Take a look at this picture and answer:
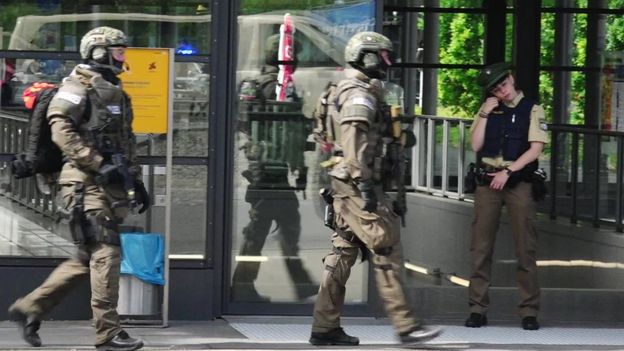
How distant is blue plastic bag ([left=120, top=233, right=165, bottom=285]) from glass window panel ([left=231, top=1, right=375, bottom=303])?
0.81 m

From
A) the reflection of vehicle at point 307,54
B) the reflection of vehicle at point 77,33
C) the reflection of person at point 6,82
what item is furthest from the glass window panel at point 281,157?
the reflection of person at point 6,82

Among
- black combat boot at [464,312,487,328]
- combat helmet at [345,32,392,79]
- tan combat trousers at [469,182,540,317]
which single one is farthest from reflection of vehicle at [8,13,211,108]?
black combat boot at [464,312,487,328]

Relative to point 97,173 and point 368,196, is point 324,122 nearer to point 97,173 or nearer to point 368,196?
point 368,196

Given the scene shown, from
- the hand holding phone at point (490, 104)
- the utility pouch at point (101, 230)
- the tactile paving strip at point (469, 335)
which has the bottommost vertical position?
the tactile paving strip at point (469, 335)

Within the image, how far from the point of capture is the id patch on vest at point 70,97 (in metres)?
8.05

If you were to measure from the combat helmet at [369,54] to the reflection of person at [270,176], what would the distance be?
137 centimetres

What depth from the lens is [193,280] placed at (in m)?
9.57

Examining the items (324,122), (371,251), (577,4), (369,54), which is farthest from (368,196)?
(577,4)

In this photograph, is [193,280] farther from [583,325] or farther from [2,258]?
[583,325]

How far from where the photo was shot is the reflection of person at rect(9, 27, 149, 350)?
26.4ft

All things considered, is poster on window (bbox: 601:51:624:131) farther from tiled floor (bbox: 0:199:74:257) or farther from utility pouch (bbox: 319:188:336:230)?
tiled floor (bbox: 0:199:74:257)

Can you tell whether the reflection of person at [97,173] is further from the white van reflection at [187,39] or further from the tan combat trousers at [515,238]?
the tan combat trousers at [515,238]

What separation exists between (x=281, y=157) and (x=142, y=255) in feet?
4.31

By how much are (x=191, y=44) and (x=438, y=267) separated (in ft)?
15.2
